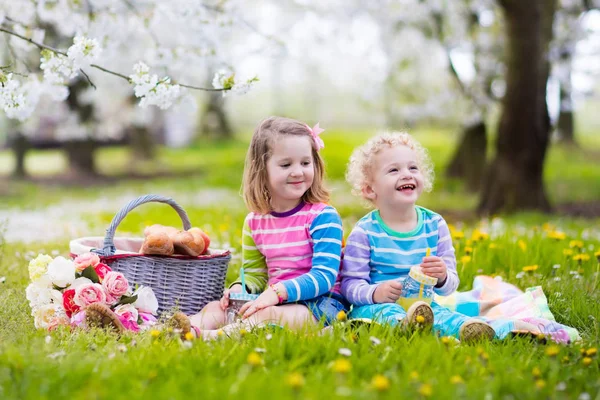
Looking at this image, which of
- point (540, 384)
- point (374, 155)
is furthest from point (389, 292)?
point (540, 384)

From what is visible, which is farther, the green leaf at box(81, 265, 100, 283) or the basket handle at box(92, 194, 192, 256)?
the basket handle at box(92, 194, 192, 256)

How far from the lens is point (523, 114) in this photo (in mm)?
7797

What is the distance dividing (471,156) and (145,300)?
9.28m

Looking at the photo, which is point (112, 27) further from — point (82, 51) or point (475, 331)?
point (475, 331)

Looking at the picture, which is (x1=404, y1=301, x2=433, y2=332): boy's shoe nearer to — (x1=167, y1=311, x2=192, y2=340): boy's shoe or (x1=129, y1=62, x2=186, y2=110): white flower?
(x1=167, y1=311, x2=192, y2=340): boy's shoe

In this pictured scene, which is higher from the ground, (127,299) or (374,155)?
(374,155)

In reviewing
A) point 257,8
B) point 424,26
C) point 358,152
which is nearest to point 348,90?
point 257,8

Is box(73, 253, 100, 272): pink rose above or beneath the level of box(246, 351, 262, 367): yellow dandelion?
above

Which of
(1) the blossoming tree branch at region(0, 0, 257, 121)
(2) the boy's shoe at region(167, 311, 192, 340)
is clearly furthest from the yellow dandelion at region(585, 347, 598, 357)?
(1) the blossoming tree branch at region(0, 0, 257, 121)

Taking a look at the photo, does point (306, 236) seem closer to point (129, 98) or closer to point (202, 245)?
point (202, 245)

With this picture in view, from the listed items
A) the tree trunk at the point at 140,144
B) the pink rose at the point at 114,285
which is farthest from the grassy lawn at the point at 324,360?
the tree trunk at the point at 140,144

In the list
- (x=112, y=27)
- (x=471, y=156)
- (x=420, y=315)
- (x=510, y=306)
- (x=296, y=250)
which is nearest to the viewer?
(x=420, y=315)

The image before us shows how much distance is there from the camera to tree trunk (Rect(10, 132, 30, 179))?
15.2 m

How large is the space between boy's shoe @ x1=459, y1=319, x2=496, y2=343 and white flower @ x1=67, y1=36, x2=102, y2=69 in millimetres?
2190
